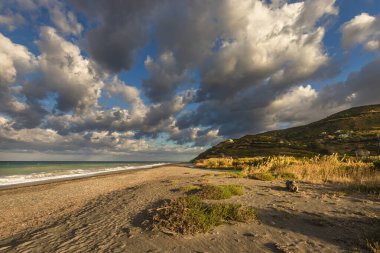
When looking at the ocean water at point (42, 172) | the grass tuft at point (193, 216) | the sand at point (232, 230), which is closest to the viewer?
the sand at point (232, 230)

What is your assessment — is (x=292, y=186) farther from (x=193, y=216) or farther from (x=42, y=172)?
(x=42, y=172)

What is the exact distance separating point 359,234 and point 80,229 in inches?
363

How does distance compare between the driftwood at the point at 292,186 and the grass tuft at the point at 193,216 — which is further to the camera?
the driftwood at the point at 292,186

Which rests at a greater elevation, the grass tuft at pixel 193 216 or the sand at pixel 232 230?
the grass tuft at pixel 193 216

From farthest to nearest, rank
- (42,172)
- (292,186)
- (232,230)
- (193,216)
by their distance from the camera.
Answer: (42,172) → (292,186) → (193,216) → (232,230)

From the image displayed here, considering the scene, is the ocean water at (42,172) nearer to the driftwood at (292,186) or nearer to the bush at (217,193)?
the bush at (217,193)

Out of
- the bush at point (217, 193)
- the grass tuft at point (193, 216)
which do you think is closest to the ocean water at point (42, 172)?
the bush at point (217, 193)

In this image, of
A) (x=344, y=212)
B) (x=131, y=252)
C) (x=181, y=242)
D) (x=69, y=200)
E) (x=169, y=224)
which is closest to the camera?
(x=131, y=252)

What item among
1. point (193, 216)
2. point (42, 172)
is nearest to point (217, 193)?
point (193, 216)

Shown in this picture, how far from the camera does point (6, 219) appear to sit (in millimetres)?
12398

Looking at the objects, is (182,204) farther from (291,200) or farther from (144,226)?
(291,200)

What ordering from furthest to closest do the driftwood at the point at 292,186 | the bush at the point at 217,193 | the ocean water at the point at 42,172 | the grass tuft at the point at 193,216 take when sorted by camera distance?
the ocean water at the point at 42,172 → the driftwood at the point at 292,186 → the bush at the point at 217,193 → the grass tuft at the point at 193,216

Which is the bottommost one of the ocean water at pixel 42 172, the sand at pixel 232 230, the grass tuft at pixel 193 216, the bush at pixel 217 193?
the sand at pixel 232 230

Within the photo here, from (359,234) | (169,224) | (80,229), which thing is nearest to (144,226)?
(169,224)
